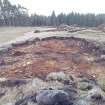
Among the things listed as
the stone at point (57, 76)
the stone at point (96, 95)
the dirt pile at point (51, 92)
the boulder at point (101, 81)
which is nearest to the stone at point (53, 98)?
the dirt pile at point (51, 92)

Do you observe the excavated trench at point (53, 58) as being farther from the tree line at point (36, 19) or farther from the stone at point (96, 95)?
the tree line at point (36, 19)

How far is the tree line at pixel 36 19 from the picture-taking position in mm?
68331

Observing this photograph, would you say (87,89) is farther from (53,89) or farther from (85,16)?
(85,16)

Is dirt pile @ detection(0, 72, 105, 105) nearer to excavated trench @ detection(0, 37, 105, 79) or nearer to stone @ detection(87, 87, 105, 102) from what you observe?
stone @ detection(87, 87, 105, 102)

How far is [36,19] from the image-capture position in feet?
229

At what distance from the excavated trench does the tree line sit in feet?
150

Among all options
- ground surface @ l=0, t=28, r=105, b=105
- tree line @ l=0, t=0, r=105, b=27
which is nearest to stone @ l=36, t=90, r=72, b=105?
ground surface @ l=0, t=28, r=105, b=105

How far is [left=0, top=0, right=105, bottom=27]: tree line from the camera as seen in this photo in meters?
68.3

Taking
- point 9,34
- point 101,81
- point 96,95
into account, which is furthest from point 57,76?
point 9,34

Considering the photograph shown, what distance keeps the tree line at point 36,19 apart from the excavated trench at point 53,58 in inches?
1798

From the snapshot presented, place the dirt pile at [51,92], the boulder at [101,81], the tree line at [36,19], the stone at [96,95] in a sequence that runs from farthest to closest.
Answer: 1. the tree line at [36,19]
2. the boulder at [101,81]
3. the stone at [96,95]
4. the dirt pile at [51,92]

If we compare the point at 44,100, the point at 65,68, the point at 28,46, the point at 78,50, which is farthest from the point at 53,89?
the point at 28,46

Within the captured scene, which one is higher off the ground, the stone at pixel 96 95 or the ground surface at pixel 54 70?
the ground surface at pixel 54 70

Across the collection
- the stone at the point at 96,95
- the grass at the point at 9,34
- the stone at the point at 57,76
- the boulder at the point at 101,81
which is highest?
the stone at the point at 57,76
